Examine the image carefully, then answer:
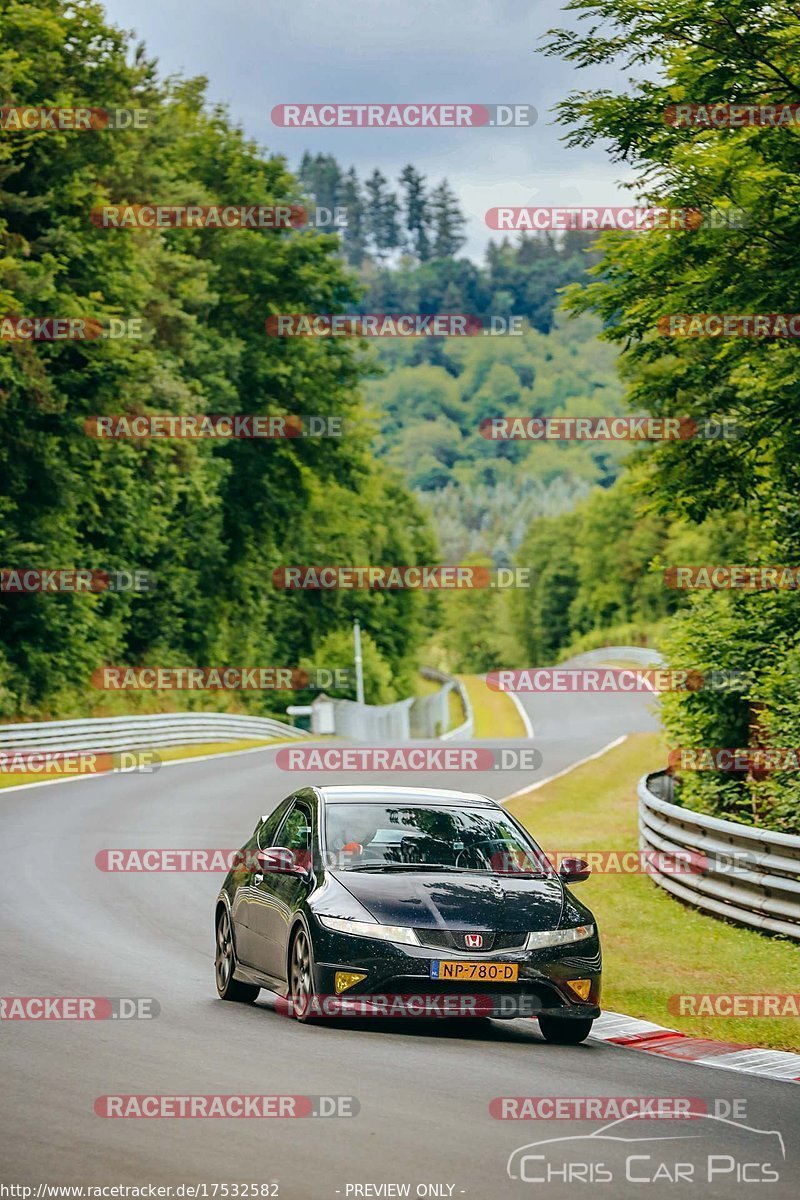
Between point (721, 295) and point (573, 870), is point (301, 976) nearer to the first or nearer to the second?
point (573, 870)

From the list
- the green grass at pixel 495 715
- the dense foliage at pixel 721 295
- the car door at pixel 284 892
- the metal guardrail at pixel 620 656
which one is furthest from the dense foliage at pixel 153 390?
the metal guardrail at pixel 620 656

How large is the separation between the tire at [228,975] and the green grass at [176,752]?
64.7 ft

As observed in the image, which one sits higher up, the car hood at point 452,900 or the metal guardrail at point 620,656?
the car hood at point 452,900

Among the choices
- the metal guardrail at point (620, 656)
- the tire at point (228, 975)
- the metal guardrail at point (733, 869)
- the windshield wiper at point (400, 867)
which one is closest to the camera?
the windshield wiper at point (400, 867)

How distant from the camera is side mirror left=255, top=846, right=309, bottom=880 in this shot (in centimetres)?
1077

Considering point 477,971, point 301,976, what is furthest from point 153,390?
point 477,971

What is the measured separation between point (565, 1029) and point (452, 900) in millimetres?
1083

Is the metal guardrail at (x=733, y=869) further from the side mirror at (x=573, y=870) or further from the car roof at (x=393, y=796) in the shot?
the car roof at (x=393, y=796)

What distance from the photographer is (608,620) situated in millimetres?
159875

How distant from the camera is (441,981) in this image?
10000mm

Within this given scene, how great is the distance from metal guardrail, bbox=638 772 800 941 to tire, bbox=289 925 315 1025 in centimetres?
510

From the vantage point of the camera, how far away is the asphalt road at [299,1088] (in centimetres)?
672

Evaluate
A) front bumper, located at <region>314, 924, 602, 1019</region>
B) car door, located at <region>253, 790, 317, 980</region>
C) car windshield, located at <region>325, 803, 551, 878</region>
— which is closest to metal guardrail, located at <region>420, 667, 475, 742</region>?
car door, located at <region>253, 790, 317, 980</region>

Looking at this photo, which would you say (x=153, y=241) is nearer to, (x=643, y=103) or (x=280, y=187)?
(x=280, y=187)
